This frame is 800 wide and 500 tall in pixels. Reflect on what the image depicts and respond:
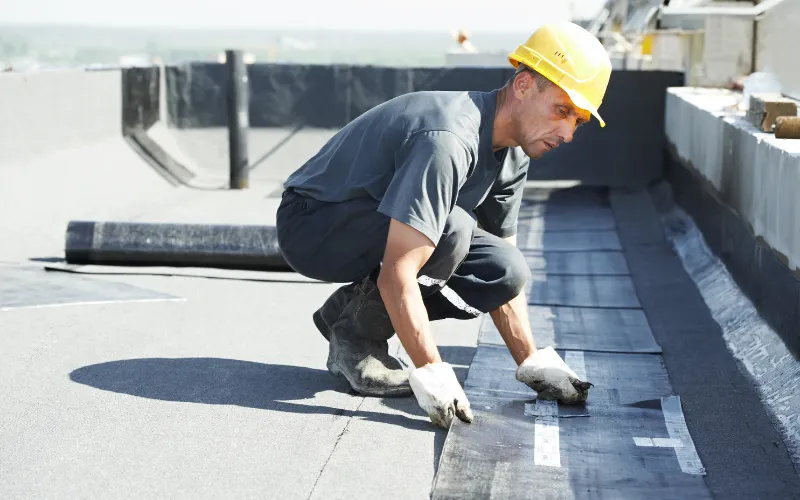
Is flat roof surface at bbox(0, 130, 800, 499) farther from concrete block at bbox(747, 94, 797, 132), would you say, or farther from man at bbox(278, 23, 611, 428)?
concrete block at bbox(747, 94, 797, 132)

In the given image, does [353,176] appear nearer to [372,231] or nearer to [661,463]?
[372,231]

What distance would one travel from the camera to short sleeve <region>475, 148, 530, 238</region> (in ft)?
11.5

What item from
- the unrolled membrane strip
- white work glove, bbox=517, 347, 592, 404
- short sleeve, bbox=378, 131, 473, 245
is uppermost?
short sleeve, bbox=378, 131, 473, 245

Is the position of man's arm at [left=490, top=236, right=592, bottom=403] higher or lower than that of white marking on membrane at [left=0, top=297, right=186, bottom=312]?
higher

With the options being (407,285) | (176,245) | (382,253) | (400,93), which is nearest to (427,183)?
(407,285)

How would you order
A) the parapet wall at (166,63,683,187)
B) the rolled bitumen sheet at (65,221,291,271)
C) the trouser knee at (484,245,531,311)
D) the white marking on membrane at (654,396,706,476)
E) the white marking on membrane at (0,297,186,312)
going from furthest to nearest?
the parapet wall at (166,63,683,187)
the rolled bitumen sheet at (65,221,291,271)
the white marking on membrane at (0,297,186,312)
the trouser knee at (484,245,531,311)
the white marking on membrane at (654,396,706,476)

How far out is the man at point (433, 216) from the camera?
9.83 feet

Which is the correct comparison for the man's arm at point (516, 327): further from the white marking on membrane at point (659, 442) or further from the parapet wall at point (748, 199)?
the parapet wall at point (748, 199)

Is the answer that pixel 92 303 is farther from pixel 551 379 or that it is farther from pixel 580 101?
pixel 580 101

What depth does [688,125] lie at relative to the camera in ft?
23.7

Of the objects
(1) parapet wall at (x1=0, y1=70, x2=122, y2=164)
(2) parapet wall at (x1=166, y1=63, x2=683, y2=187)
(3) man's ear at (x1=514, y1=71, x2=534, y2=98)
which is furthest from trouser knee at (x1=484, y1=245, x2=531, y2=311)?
(2) parapet wall at (x1=166, y1=63, x2=683, y2=187)

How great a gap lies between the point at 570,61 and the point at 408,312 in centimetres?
93

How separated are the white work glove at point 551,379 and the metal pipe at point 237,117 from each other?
20.9ft

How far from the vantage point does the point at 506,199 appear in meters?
3.62
